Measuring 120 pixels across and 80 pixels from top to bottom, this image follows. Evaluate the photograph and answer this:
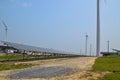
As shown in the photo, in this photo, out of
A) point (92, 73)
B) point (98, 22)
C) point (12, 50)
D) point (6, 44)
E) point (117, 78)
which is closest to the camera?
point (117, 78)

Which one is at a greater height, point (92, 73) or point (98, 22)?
point (98, 22)

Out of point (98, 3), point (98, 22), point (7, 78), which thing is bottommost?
point (7, 78)

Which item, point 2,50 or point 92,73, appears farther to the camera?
point 2,50

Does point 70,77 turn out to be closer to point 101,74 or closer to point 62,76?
point 62,76

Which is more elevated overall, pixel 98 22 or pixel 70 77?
pixel 98 22

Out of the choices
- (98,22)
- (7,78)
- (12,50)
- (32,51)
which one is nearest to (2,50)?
(12,50)

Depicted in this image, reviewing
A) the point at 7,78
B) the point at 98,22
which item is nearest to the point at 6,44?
the point at 98,22

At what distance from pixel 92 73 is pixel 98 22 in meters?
52.8

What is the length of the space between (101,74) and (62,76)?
11.0 feet

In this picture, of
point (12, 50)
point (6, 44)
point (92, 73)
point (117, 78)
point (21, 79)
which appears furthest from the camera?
point (12, 50)

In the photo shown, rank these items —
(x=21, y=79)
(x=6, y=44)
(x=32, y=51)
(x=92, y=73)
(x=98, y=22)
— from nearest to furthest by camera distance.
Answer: (x=21, y=79)
(x=92, y=73)
(x=98, y=22)
(x=32, y=51)
(x=6, y=44)

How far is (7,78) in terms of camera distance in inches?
1001

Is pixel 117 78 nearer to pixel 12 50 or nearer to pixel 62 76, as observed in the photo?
pixel 62 76

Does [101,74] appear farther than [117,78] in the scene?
Yes
